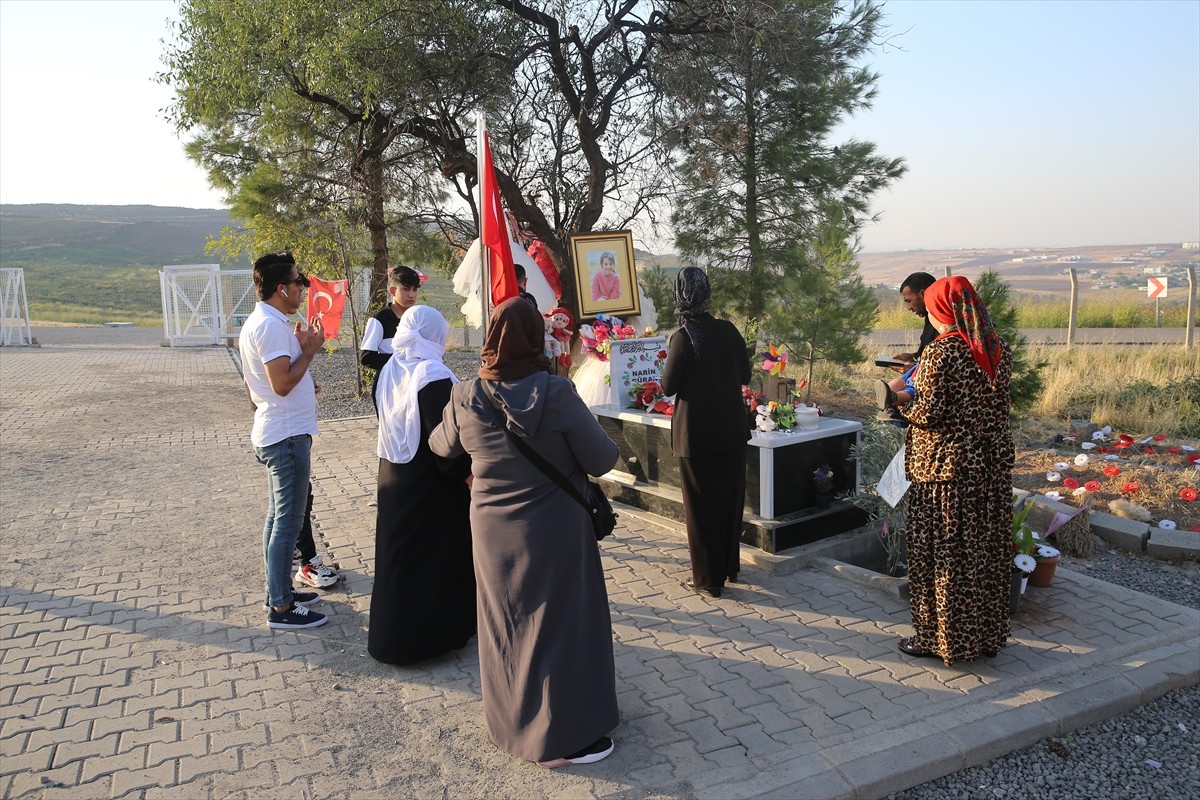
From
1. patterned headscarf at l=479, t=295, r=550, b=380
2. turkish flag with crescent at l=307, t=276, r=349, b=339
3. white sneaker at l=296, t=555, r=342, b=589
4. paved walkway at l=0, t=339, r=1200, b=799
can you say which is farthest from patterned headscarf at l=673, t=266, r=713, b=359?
turkish flag with crescent at l=307, t=276, r=349, b=339

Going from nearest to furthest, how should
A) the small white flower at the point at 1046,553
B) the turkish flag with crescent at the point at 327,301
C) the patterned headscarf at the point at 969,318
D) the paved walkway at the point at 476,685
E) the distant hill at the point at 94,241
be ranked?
the paved walkway at the point at 476,685
the patterned headscarf at the point at 969,318
the small white flower at the point at 1046,553
the turkish flag with crescent at the point at 327,301
the distant hill at the point at 94,241

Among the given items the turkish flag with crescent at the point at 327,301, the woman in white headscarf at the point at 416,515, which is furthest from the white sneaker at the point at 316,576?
the turkish flag with crescent at the point at 327,301

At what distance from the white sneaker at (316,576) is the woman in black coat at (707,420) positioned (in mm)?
2264

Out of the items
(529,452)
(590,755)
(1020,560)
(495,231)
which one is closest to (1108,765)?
(1020,560)

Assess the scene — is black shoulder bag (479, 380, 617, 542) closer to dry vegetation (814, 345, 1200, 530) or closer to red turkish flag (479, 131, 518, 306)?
red turkish flag (479, 131, 518, 306)

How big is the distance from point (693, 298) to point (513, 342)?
2012 millimetres

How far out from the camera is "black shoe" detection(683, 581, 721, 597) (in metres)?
5.23

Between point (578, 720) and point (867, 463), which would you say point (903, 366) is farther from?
point (578, 720)

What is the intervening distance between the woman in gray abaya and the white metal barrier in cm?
2139

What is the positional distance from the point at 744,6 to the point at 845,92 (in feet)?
6.75

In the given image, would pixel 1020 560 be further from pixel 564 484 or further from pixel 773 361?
pixel 564 484

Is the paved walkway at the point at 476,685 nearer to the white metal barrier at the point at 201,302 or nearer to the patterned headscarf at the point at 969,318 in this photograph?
the patterned headscarf at the point at 969,318

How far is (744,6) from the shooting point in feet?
35.2

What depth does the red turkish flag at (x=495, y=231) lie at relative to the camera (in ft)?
16.7
